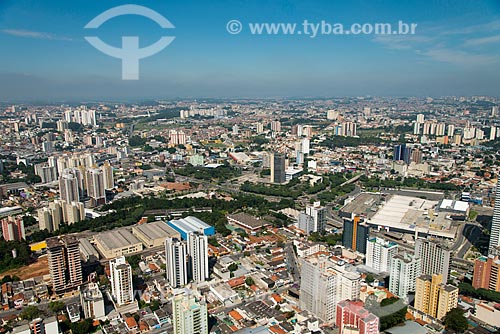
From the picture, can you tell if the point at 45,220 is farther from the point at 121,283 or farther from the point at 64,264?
the point at 121,283

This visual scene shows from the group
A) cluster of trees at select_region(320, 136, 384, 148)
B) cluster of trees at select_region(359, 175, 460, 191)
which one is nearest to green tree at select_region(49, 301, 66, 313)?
cluster of trees at select_region(359, 175, 460, 191)

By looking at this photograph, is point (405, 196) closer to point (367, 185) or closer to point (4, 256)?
point (367, 185)

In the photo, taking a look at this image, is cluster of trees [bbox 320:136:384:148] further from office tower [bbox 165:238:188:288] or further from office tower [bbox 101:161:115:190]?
office tower [bbox 165:238:188:288]

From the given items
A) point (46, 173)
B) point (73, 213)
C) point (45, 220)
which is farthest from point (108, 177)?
point (45, 220)

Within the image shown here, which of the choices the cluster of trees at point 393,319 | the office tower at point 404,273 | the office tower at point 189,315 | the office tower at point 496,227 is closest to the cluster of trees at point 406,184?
the office tower at point 496,227

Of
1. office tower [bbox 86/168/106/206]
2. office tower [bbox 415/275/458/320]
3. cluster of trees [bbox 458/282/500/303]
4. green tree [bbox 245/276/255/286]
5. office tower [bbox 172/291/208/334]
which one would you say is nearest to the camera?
office tower [bbox 172/291/208/334]
